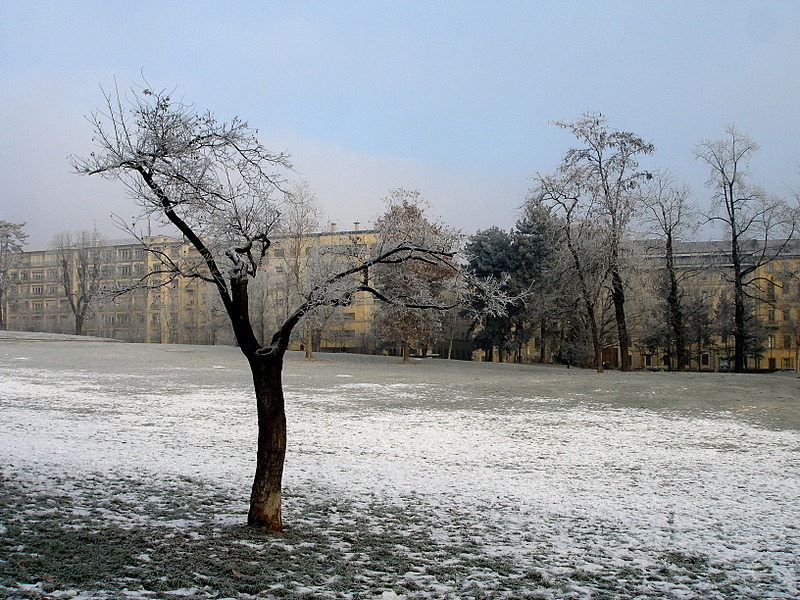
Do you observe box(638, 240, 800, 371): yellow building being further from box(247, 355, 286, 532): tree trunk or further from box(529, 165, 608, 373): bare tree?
box(247, 355, 286, 532): tree trunk

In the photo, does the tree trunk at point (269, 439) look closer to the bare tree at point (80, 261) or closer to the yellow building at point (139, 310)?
the yellow building at point (139, 310)

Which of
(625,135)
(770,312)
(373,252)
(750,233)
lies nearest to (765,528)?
(373,252)

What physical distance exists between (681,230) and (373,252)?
33.7m

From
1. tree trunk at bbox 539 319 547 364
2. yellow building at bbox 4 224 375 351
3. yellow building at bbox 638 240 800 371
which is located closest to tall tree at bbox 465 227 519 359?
tree trunk at bbox 539 319 547 364

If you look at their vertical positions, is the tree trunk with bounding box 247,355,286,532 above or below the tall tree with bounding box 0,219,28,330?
below

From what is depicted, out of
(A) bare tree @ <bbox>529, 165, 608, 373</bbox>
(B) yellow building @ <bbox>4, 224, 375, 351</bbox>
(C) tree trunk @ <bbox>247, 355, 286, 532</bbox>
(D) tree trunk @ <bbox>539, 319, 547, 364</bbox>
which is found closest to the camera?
(C) tree trunk @ <bbox>247, 355, 286, 532</bbox>

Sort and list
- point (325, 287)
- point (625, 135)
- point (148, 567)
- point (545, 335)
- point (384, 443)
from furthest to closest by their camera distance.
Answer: point (545, 335), point (625, 135), point (384, 443), point (325, 287), point (148, 567)

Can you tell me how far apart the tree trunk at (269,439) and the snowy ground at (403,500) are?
0.28 metres

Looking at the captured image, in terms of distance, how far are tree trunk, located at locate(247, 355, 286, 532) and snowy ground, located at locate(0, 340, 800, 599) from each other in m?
0.28

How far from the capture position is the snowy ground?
19.8 feet

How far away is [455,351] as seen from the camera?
7288 centimetres

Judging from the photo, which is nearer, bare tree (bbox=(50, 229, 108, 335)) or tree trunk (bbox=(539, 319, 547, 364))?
tree trunk (bbox=(539, 319, 547, 364))

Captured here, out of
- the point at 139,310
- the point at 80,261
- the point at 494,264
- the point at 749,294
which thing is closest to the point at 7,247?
the point at 80,261

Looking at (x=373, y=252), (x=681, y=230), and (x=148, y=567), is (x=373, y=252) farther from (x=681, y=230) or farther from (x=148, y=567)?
(x=681, y=230)
